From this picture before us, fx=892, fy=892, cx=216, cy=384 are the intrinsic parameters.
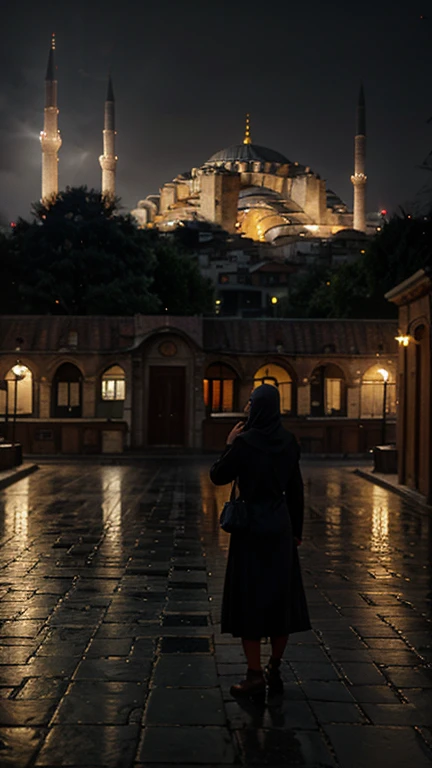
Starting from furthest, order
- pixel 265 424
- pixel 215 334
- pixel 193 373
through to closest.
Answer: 1. pixel 215 334
2. pixel 193 373
3. pixel 265 424

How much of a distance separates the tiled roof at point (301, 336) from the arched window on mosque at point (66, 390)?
5.12 m

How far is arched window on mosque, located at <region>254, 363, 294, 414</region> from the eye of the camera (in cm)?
3388

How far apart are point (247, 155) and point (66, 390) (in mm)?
102541

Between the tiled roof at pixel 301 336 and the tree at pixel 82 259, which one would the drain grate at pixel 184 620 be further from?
the tree at pixel 82 259

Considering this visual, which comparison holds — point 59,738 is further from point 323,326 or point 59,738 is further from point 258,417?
point 323,326

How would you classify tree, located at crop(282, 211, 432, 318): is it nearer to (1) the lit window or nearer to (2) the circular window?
(1) the lit window

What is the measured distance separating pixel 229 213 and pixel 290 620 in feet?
339

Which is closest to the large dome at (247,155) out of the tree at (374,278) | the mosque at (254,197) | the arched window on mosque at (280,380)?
the mosque at (254,197)

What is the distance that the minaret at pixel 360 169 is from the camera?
326 feet

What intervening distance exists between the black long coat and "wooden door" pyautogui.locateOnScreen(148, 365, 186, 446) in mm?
26296

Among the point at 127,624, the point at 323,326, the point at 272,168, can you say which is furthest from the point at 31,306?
the point at 272,168

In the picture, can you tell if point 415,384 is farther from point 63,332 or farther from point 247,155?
point 247,155

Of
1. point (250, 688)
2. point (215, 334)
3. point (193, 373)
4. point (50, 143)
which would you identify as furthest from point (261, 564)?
point (50, 143)

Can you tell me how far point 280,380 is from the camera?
34656 millimetres
